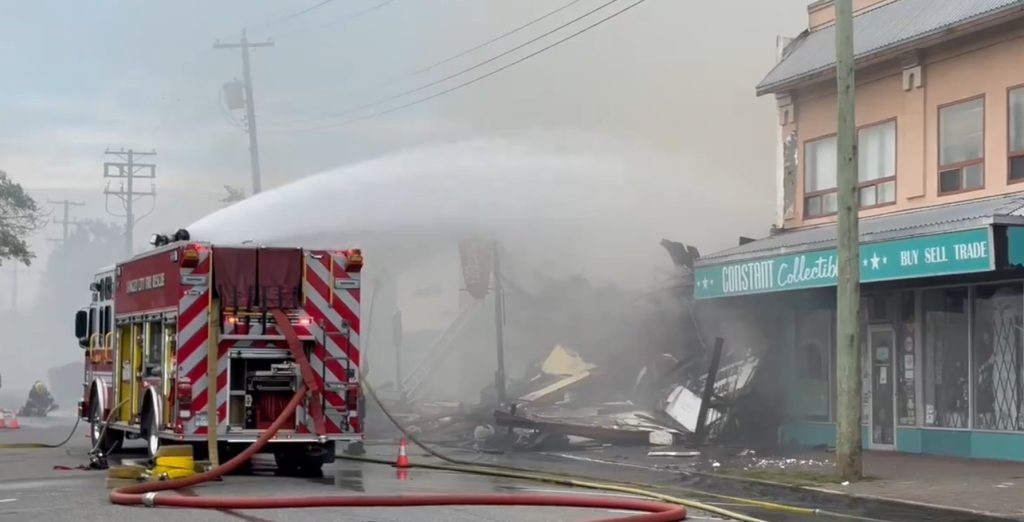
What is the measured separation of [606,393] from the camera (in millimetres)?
26297

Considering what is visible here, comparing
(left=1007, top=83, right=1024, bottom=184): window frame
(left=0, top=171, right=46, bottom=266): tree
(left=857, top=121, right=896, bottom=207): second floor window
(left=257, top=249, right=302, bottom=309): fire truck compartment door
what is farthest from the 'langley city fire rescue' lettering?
(left=0, top=171, right=46, bottom=266): tree

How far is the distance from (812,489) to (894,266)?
4.04 m

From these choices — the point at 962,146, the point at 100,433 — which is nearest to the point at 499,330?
the point at 100,433

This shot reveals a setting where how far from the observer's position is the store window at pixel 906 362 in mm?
20812

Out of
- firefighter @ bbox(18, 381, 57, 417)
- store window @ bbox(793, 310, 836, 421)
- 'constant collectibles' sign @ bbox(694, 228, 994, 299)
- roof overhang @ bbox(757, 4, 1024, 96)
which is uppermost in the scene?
roof overhang @ bbox(757, 4, 1024, 96)

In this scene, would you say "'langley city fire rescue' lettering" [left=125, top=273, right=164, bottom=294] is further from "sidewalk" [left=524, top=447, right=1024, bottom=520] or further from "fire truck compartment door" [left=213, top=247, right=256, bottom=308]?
"sidewalk" [left=524, top=447, right=1024, bottom=520]

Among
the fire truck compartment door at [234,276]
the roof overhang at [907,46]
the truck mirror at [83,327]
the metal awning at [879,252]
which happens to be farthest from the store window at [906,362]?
the truck mirror at [83,327]

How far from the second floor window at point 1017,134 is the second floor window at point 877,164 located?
258 cm

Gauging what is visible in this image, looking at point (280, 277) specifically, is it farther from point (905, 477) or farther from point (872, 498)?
point (905, 477)

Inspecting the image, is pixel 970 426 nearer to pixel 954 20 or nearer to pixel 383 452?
pixel 954 20

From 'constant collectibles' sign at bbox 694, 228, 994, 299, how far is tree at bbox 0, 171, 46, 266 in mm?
24414

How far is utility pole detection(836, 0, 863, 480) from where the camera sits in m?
16.4

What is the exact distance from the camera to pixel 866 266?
1902 centimetres

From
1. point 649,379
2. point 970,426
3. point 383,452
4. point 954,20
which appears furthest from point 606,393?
point 954,20
